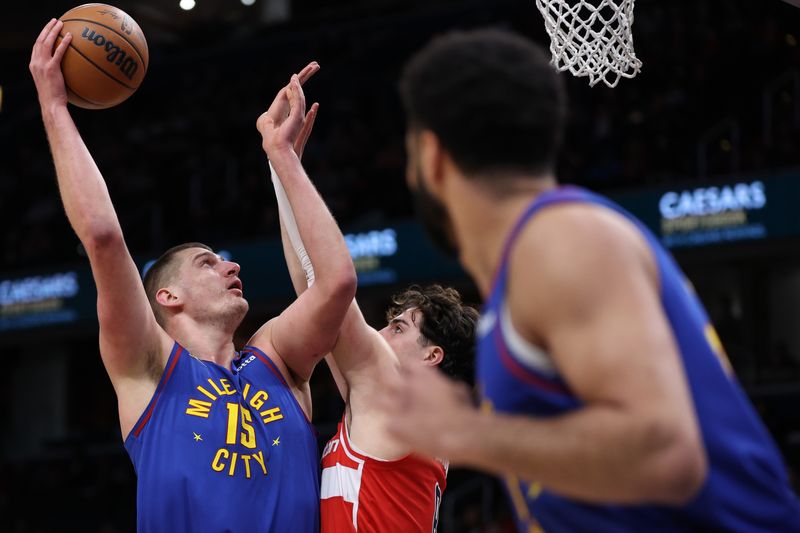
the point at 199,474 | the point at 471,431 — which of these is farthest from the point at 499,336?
the point at 199,474

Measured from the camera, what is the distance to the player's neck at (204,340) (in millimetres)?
3486

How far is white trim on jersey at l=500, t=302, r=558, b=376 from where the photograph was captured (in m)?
1.64

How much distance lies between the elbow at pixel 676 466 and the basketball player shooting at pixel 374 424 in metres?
1.77

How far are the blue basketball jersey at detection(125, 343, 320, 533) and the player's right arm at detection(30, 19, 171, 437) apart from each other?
3.0 inches

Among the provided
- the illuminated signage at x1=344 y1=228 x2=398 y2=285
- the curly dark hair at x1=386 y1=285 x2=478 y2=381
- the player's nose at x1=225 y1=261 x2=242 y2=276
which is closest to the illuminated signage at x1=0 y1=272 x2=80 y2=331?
the illuminated signage at x1=344 y1=228 x2=398 y2=285

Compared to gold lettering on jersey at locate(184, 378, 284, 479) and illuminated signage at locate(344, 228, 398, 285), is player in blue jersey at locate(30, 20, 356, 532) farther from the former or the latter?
illuminated signage at locate(344, 228, 398, 285)

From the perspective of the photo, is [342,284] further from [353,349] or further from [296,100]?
[296,100]

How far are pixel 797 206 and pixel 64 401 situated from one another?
12.0 meters

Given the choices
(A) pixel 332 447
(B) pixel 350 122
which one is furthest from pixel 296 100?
(B) pixel 350 122

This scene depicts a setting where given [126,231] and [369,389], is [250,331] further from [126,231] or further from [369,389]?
[369,389]

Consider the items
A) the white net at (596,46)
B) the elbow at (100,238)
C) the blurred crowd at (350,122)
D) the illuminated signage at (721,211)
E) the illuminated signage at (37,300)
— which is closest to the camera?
the elbow at (100,238)

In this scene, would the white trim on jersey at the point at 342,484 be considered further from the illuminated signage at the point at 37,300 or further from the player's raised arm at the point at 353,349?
the illuminated signage at the point at 37,300

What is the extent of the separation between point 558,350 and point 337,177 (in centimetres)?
1249

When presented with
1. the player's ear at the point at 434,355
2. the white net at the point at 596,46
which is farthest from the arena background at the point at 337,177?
the player's ear at the point at 434,355
